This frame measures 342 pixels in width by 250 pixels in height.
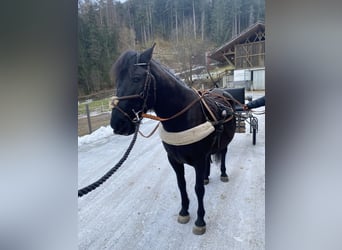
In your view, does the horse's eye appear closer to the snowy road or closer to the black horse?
the black horse

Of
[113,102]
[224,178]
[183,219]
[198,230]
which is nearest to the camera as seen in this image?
[113,102]

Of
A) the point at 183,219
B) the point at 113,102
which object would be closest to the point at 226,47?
the point at 113,102

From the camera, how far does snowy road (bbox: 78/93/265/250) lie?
105 cm

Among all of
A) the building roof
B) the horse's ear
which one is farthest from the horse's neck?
the building roof

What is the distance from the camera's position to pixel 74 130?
0.39 meters

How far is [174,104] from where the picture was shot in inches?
44.3

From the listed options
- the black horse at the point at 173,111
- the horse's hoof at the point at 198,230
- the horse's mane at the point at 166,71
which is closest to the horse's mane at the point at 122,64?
the black horse at the point at 173,111

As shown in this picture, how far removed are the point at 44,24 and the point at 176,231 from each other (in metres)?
1.20

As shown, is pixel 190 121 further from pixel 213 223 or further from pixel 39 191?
pixel 39 191

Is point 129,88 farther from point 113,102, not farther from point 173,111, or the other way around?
point 173,111

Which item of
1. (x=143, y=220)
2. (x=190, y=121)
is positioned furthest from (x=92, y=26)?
(x=143, y=220)

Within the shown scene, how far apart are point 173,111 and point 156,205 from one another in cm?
69

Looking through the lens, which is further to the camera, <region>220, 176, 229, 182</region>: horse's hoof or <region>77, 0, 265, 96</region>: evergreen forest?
<region>220, 176, 229, 182</region>: horse's hoof

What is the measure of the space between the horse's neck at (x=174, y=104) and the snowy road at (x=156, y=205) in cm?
31
